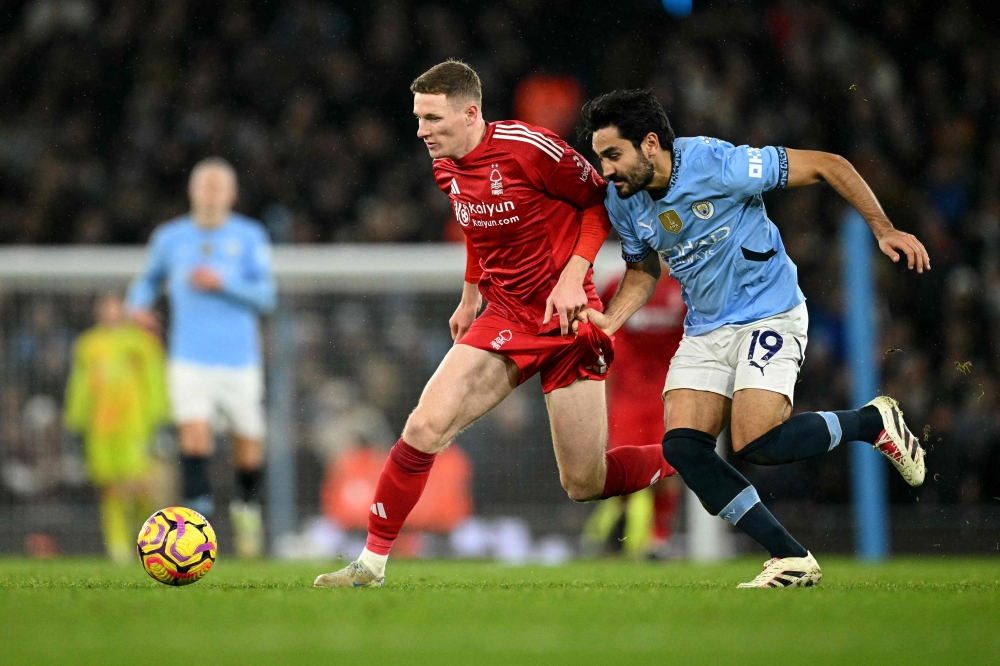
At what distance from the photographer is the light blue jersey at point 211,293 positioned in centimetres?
859

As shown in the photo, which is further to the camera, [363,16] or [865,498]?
[363,16]

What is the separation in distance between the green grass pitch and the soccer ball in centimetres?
7

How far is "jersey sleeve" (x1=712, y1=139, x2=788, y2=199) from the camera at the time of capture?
5.21 metres

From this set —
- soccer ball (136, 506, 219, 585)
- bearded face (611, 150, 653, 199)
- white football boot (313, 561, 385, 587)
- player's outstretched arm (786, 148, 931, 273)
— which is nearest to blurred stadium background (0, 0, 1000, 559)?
player's outstretched arm (786, 148, 931, 273)

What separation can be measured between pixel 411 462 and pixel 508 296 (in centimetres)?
83

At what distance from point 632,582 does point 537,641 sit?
2.45 m

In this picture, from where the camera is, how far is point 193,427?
8.33 m

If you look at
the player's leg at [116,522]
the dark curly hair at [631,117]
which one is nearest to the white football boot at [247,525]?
the player's leg at [116,522]

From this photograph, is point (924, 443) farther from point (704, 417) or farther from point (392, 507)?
point (392, 507)

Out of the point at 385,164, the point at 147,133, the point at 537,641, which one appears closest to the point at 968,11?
the point at 385,164

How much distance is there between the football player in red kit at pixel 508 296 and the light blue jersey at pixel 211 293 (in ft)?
10.8

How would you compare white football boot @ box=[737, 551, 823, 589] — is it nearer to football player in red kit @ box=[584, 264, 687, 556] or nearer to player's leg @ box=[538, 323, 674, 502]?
player's leg @ box=[538, 323, 674, 502]

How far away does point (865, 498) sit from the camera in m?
9.27

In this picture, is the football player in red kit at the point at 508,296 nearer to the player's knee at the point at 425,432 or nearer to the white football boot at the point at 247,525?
the player's knee at the point at 425,432
